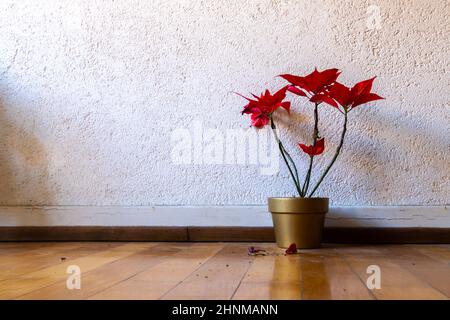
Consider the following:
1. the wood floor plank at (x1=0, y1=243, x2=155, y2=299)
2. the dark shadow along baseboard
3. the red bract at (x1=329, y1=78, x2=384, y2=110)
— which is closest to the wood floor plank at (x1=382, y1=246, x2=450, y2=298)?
the dark shadow along baseboard

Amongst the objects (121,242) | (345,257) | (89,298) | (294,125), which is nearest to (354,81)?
(294,125)

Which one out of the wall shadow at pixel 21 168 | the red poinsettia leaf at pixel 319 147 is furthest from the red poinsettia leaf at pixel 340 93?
the wall shadow at pixel 21 168

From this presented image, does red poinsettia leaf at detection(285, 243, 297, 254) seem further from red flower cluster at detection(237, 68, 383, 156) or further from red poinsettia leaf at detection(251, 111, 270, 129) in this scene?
red poinsettia leaf at detection(251, 111, 270, 129)

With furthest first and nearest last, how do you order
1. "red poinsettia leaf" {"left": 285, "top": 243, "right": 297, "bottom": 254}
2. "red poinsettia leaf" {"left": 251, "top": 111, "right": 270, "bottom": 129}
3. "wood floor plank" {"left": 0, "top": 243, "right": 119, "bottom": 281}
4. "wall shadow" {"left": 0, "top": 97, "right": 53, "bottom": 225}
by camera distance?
"wall shadow" {"left": 0, "top": 97, "right": 53, "bottom": 225} → "red poinsettia leaf" {"left": 251, "top": 111, "right": 270, "bottom": 129} → "red poinsettia leaf" {"left": 285, "top": 243, "right": 297, "bottom": 254} → "wood floor plank" {"left": 0, "top": 243, "right": 119, "bottom": 281}

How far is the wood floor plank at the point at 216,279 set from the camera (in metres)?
0.96

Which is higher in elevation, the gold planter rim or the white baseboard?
the gold planter rim

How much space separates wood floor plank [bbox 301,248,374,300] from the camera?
955mm

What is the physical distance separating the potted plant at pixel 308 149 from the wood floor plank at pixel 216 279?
19cm

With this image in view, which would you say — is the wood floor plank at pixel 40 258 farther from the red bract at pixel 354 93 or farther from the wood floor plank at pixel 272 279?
the red bract at pixel 354 93

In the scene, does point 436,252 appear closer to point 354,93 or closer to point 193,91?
point 354,93

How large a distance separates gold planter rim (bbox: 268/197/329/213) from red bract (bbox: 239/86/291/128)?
300 millimetres

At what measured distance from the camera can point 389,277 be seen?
3.72 feet

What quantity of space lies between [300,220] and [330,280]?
55 centimetres

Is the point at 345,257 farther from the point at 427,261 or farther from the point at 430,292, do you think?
the point at 430,292
